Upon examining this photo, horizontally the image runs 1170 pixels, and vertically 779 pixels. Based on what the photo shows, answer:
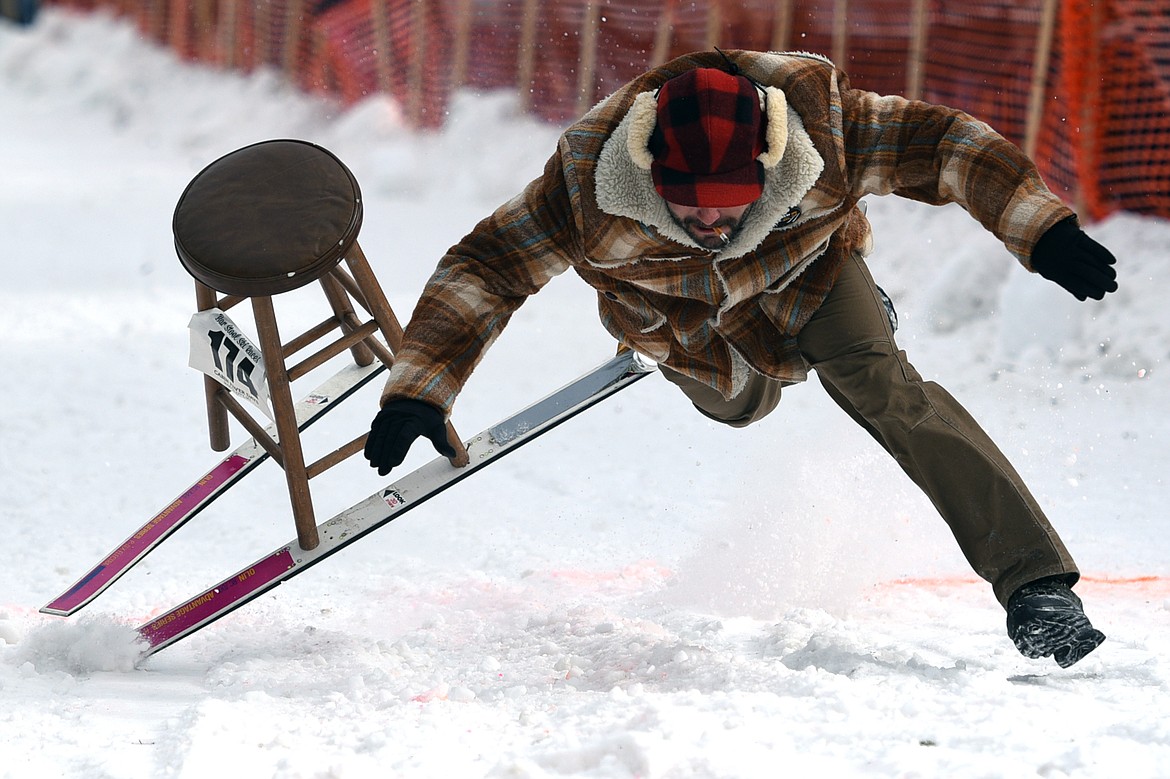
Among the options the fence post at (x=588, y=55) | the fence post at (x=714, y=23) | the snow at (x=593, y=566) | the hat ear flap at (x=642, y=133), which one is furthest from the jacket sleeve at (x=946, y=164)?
the fence post at (x=588, y=55)

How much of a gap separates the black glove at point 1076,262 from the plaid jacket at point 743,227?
0.03 m

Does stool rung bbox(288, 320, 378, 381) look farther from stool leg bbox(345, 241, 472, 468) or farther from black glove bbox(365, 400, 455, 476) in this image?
black glove bbox(365, 400, 455, 476)

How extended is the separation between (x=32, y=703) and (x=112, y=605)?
3.92 feet

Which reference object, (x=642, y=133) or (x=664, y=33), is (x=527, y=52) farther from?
(x=642, y=133)

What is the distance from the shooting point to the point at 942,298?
600cm

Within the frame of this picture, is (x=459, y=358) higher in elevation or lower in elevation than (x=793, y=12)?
higher

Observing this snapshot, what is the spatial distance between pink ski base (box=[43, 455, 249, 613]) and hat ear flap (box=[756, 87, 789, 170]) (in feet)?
6.05

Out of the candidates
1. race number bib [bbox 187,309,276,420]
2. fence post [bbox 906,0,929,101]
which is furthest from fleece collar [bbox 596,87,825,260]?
fence post [bbox 906,0,929,101]

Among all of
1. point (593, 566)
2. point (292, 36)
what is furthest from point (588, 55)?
point (593, 566)

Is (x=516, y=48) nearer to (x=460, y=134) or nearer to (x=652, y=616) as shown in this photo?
(x=460, y=134)

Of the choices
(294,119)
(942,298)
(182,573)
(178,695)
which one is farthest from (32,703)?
(294,119)

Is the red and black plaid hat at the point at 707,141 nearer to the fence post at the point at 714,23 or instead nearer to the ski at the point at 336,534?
the ski at the point at 336,534

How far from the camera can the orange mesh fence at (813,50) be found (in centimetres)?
596

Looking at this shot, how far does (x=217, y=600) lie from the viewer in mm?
3217
